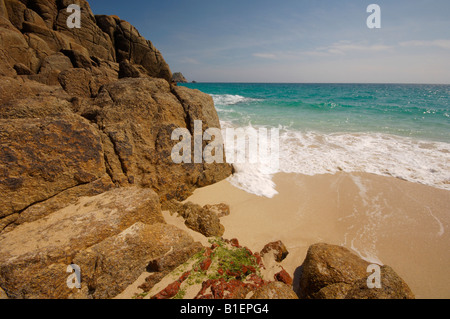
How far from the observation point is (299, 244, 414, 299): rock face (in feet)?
7.67

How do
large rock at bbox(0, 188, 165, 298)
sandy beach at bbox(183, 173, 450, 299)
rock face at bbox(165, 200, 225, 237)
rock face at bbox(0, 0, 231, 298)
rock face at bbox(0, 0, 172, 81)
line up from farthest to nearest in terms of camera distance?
1. rock face at bbox(0, 0, 172, 81)
2. rock face at bbox(165, 200, 225, 237)
3. sandy beach at bbox(183, 173, 450, 299)
4. rock face at bbox(0, 0, 231, 298)
5. large rock at bbox(0, 188, 165, 298)

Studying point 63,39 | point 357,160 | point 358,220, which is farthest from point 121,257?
point 63,39

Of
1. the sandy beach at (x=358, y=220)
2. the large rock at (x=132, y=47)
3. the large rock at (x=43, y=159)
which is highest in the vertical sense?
the large rock at (x=132, y=47)

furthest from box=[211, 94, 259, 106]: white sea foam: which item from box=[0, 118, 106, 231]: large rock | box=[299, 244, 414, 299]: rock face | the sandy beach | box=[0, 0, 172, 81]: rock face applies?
box=[299, 244, 414, 299]: rock face

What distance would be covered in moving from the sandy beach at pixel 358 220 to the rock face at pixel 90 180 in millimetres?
1120

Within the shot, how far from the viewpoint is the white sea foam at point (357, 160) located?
631 centimetres

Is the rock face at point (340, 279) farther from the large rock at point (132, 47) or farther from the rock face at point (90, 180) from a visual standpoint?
the large rock at point (132, 47)

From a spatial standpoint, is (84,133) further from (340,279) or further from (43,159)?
(340,279)

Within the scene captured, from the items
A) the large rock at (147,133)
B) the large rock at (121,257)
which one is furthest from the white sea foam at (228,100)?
the large rock at (121,257)

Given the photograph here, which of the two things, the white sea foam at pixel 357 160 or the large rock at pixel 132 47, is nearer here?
the white sea foam at pixel 357 160

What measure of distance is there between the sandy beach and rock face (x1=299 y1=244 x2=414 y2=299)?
1.82ft

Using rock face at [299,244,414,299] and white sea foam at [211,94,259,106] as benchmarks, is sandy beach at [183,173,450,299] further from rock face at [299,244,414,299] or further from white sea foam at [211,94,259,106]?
white sea foam at [211,94,259,106]

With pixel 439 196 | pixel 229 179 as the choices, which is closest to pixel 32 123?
pixel 229 179

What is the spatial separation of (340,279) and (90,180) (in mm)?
4496
